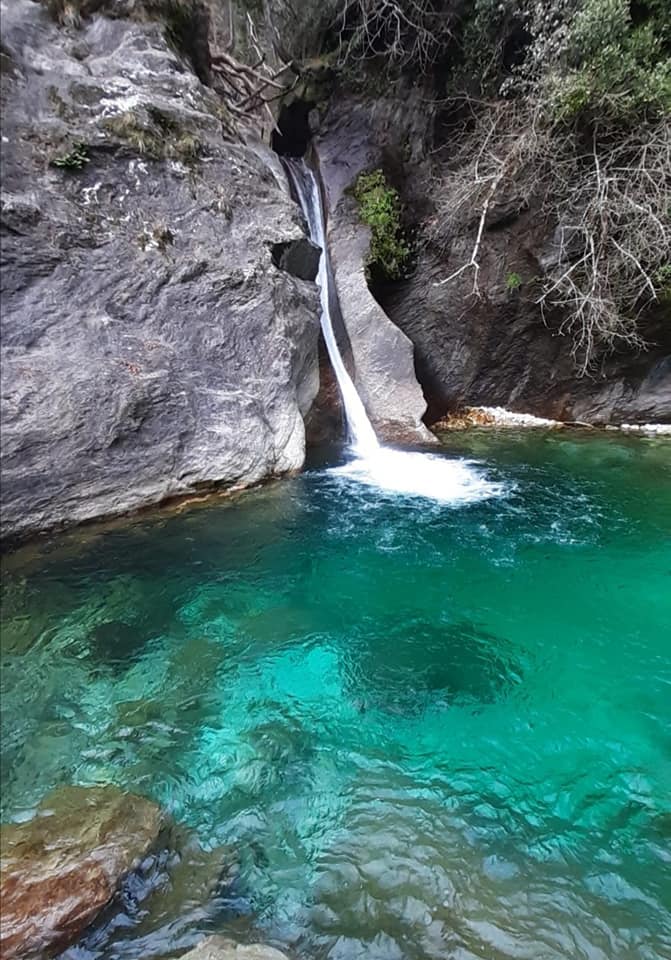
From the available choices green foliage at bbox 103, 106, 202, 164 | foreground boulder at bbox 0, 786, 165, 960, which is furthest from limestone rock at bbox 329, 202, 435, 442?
foreground boulder at bbox 0, 786, 165, 960

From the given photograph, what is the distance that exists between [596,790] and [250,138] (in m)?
9.54

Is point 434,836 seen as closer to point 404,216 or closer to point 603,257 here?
point 603,257

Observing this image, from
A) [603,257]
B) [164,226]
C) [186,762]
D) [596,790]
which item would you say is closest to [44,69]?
[164,226]

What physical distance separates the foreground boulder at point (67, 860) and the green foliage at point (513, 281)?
29.7ft

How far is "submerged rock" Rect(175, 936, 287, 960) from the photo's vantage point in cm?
191

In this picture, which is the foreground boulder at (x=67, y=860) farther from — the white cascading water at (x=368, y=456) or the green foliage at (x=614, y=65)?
the green foliage at (x=614, y=65)

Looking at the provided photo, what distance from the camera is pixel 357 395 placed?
344 inches

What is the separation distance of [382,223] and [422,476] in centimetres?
497

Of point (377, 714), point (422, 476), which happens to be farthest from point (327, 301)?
point (377, 714)

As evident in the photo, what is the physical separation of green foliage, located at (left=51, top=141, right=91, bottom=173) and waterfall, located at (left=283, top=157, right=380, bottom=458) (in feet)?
12.9

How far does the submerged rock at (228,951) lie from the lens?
6.27ft

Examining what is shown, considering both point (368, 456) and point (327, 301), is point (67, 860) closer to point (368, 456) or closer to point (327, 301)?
point (368, 456)

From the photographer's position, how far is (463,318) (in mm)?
9602

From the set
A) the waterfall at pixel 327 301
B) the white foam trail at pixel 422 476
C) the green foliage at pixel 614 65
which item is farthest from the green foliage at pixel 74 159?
the green foliage at pixel 614 65
